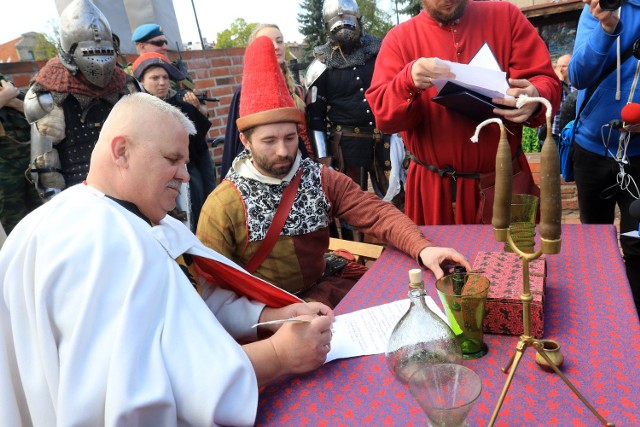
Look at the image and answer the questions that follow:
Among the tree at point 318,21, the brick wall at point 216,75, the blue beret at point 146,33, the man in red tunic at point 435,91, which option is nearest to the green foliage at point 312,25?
the tree at point 318,21

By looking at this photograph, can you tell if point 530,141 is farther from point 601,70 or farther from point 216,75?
point 216,75

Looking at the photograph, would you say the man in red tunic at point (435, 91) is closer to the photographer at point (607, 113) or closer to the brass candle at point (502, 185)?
the photographer at point (607, 113)

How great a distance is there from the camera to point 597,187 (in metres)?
2.55

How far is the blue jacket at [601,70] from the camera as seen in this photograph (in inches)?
87.2

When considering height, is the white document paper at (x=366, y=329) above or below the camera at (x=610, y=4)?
below

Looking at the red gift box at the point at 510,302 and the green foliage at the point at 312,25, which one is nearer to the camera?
the red gift box at the point at 510,302

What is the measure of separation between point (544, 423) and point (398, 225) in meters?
1.07

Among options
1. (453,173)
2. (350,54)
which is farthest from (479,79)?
(350,54)

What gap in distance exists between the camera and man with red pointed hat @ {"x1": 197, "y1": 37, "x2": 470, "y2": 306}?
1947mm

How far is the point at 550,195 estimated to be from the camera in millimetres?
887

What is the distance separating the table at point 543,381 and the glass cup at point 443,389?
69 mm

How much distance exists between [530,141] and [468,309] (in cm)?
560

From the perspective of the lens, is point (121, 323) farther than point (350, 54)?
No

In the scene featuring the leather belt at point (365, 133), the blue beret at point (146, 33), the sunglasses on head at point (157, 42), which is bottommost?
the leather belt at point (365, 133)
